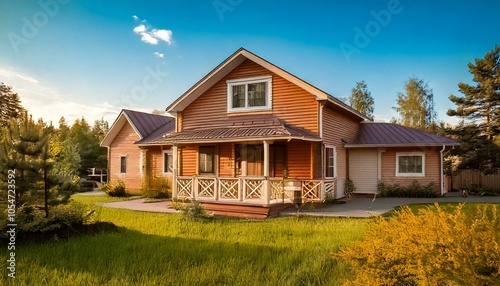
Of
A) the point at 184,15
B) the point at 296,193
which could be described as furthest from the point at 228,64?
the point at 296,193

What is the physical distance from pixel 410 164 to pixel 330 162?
483 cm

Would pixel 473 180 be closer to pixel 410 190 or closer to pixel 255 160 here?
pixel 410 190

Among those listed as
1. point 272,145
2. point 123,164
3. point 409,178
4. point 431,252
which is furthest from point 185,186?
point 431,252

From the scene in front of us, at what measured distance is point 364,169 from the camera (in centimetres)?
1709

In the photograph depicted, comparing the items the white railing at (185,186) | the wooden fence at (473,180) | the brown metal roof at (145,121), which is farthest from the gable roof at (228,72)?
the wooden fence at (473,180)

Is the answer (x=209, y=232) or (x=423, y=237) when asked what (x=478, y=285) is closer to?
(x=423, y=237)

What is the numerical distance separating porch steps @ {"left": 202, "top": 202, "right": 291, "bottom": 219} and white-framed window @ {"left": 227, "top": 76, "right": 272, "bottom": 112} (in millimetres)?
4767

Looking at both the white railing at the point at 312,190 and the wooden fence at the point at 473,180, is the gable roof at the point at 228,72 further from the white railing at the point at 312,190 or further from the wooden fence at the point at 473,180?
the wooden fence at the point at 473,180

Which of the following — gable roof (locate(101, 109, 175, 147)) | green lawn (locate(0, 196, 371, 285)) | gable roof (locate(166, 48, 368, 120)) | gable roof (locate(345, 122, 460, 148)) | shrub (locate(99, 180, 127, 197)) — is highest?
gable roof (locate(166, 48, 368, 120))

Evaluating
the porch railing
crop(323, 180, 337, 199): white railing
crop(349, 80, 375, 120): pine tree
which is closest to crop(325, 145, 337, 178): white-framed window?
crop(323, 180, 337, 199): white railing

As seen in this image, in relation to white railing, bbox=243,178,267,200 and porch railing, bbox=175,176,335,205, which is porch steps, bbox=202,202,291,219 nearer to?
porch railing, bbox=175,176,335,205

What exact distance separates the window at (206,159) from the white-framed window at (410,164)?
9743 mm

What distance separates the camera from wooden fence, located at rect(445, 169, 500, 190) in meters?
18.8

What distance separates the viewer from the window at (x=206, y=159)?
15.6m
